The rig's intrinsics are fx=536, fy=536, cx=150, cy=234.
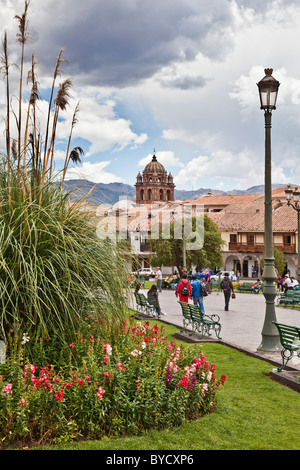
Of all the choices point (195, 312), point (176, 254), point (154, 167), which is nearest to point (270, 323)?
point (195, 312)

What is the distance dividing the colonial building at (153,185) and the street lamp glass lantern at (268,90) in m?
140

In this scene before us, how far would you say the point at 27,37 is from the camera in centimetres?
787

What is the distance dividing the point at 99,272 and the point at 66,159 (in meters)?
2.37

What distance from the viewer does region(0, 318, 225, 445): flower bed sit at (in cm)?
480

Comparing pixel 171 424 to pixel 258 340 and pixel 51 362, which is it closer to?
pixel 51 362

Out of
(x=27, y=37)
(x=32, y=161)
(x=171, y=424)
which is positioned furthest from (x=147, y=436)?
(x=27, y=37)

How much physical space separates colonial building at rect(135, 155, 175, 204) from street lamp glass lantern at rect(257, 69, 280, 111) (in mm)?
139773

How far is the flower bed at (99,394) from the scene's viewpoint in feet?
15.8

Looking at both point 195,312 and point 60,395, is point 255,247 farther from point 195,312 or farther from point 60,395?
point 60,395

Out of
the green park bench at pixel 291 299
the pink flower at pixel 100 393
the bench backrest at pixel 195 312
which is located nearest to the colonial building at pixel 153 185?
the green park bench at pixel 291 299

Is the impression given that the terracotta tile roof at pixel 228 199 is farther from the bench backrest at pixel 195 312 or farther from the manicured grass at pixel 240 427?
the manicured grass at pixel 240 427

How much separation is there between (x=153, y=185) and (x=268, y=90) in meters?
143

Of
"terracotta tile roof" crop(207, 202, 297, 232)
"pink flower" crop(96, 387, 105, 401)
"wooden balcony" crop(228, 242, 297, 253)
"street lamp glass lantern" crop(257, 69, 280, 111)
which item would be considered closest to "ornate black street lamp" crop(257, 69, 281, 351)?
"street lamp glass lantern" crop(257, 69, 280, 111)

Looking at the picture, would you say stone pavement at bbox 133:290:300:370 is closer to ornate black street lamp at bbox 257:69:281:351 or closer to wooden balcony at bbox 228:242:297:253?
ornate black street lamp at bbox 257:69:281:351
